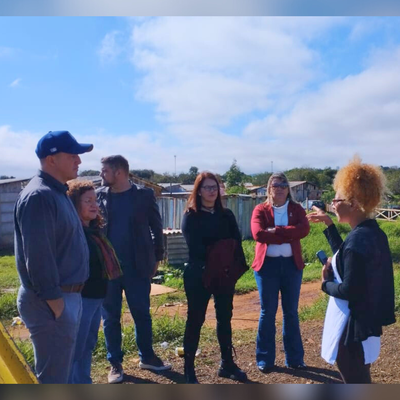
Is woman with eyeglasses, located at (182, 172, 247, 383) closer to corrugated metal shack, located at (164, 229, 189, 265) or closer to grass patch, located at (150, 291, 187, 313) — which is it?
grass patch, located at (150, 291, 187, 313)

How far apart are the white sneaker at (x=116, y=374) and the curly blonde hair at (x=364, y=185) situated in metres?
2.28

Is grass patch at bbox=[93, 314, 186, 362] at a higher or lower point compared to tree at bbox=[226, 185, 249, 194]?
lower

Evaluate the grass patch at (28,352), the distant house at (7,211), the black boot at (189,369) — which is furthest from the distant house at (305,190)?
the distant house at (7,211)

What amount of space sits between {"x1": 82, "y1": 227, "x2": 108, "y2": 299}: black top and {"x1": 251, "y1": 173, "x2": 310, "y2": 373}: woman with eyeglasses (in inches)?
50.5

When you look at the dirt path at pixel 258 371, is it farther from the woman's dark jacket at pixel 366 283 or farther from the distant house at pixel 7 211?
the distant house at pixel 7 211

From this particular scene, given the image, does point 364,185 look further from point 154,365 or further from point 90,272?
point 154,365

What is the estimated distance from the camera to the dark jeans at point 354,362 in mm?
2514

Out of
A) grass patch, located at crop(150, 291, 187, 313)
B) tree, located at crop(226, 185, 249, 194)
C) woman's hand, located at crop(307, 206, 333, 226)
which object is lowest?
grass patch, located at crop(150, 291, 187, 313)

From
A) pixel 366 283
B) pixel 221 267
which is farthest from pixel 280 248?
pixel 366 283

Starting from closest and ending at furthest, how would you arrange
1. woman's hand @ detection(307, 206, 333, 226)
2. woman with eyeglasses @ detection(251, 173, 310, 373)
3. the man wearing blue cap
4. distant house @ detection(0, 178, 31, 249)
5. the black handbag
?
the man wearing blue cap → woman's hand @ detection(307, 206, 333, 226) → the black handbag → woman with eyeglasses @ detection(251, 173, 310, 373) → distant house @ detection(0, 178, 31, 249)

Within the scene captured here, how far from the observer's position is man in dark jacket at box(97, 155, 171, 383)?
3738mm

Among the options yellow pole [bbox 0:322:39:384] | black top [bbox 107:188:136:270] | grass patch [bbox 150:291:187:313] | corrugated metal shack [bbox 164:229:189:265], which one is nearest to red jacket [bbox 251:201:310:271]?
black top [bbox 107:188:136:270]

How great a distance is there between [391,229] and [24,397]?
10444 mm

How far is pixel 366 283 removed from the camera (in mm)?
2465
